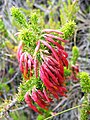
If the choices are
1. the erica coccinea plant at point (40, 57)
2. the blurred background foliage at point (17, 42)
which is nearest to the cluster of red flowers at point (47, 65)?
the erica coccinea plant at point (40, 57)

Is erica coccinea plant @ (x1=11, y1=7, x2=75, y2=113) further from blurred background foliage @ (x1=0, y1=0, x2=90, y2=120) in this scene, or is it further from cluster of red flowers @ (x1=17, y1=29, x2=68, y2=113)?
blurred background foliage @ (x1=0, y1=0, x2=90, y2=120)

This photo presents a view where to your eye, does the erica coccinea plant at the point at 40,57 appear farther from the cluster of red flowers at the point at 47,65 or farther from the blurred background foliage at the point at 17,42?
the blurred background foliage at the point at 17,42

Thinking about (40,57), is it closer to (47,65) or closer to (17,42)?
(47,65)

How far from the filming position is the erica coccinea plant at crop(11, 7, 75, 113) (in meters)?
1.64

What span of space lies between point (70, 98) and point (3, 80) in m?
0.82

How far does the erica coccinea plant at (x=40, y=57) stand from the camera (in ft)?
5.40

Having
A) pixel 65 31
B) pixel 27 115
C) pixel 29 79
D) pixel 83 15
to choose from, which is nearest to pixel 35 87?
pixel 29 79

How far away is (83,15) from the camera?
127 inches

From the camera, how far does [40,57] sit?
5.45 ft

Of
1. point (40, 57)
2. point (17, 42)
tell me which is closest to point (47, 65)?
point (40, 57)

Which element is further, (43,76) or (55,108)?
(55,108)

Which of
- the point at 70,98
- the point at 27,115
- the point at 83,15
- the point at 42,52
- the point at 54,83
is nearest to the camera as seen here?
the point at 42,52

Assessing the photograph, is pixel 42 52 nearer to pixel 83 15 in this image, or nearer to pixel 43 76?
pixel 43 76

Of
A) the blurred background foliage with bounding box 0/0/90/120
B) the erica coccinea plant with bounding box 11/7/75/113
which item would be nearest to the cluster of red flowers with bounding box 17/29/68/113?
the erica coccinea plant with bounding box 11/7/75/113
